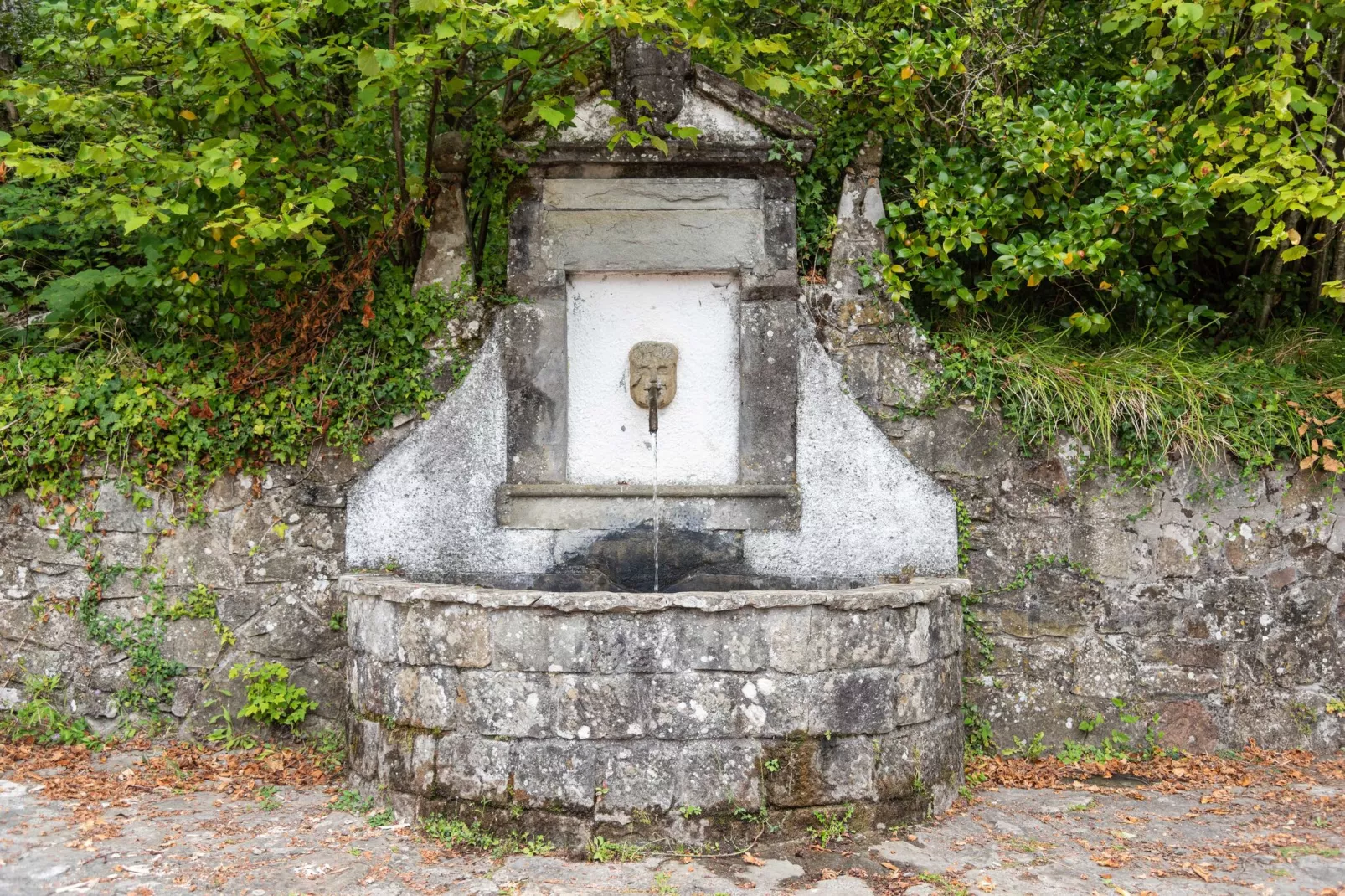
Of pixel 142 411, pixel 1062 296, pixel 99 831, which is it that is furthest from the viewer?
pixel 1062 296

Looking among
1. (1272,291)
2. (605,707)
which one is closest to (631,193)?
(605,707)

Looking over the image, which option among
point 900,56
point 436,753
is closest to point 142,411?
point 436,753

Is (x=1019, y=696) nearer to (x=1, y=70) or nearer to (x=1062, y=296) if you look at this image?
(x=1062, y=296)

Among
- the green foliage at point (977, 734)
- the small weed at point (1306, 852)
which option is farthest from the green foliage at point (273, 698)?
the small weed at point (1306, 852)

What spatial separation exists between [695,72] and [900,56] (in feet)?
3.37

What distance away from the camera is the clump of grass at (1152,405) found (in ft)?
16.6

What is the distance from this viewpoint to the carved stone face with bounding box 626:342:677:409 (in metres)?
5.21

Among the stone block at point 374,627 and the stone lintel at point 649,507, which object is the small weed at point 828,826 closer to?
the stone lintel at point 649,507

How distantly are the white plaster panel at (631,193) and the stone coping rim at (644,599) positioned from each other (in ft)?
6.51

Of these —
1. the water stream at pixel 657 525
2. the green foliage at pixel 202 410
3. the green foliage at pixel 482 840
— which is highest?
the green foliage at pixel 202 410

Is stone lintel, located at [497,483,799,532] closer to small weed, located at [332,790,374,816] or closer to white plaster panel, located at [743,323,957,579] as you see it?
white plaster panel, located at [743,323,957,579]

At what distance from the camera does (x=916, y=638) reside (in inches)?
169

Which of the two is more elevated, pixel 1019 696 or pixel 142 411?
pixel 142 411

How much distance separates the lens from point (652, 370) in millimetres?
5207
